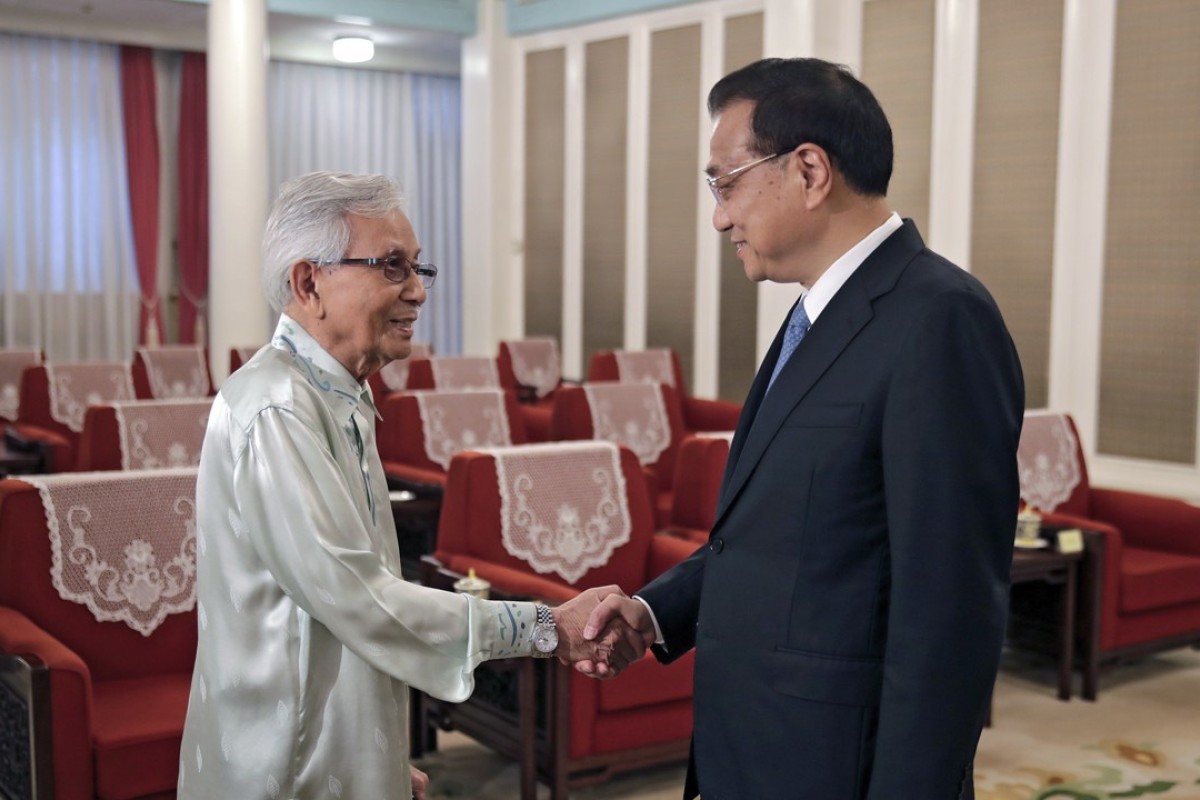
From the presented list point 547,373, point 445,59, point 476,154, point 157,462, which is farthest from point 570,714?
point 445,59

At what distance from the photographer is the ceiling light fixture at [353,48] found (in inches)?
410

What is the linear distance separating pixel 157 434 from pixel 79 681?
2240 mm

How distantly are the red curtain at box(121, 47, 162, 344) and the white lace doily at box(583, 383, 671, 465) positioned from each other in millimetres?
5828

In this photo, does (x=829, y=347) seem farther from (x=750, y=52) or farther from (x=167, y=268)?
(x=167, y=268)

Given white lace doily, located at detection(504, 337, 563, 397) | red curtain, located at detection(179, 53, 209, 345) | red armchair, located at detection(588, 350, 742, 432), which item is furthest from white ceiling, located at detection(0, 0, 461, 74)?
red armchair, located at detection(588, 350, 742, 432)

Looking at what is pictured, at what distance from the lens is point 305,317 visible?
172 cm

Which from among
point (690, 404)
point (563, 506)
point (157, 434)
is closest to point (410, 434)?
point (157, 434)

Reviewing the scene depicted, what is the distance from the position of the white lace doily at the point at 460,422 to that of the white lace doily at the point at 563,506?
1638 mm

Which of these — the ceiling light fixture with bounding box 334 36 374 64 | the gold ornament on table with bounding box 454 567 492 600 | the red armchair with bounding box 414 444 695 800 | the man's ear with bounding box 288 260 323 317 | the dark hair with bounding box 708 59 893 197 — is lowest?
the red armchair with bounding box 414 444 695 800

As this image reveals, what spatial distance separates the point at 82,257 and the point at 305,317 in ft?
32.7

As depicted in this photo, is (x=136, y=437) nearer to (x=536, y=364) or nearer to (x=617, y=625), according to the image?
(x=617, y=625)

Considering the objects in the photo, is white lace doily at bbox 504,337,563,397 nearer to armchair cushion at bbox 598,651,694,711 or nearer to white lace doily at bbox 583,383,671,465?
white lace doily at bbox 583,383,671,465

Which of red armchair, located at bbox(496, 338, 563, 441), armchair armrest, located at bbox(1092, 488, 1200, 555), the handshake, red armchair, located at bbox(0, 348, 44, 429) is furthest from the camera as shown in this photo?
red armchair, located at bbox(496, 338, 563, 441)

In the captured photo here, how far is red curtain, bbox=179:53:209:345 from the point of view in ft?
36.7
